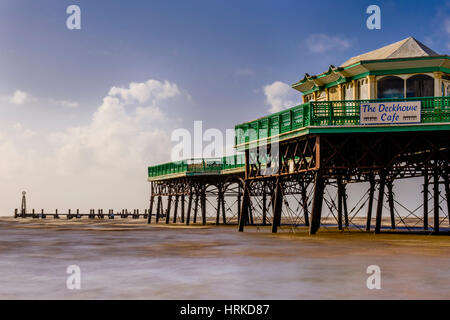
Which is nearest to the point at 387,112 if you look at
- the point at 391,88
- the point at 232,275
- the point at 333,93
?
the point at 391,88

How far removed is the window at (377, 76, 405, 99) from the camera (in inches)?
1131

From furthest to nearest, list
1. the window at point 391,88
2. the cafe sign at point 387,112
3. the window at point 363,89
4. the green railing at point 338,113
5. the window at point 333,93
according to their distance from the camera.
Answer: the window at point 333,93 < the window at point 363,89 < the window at point 391,88 < the cafe sign at point 387,112 < the green railing at point 338,113

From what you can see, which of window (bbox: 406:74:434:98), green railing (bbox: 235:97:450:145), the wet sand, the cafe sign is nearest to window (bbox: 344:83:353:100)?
green railing (bbox: 235:97:450:145)

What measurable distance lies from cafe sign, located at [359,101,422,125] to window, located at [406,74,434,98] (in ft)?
8.89

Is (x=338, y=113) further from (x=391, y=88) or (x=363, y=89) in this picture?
(x=391, y=88)

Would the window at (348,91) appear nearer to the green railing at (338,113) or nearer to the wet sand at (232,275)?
the green railing at (338,113)

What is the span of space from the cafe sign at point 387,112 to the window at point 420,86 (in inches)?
107

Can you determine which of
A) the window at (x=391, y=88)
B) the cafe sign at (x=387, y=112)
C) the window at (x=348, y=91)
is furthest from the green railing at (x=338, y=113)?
the window at (x=348, y=91)

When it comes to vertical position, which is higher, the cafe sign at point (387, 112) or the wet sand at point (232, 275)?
the cafe sign at point (387, 112)

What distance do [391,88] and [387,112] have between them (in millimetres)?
3311

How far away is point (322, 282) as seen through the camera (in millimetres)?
10258

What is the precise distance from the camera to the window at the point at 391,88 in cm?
2873
